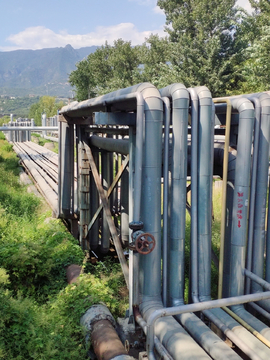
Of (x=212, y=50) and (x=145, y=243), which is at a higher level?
(x=212, y=50)

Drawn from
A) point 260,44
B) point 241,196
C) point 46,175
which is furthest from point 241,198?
point 260,44

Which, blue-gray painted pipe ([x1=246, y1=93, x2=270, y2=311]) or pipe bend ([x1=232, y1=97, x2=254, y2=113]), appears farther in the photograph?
blue-gray painted pipe ([x1=246, y1=93, x2=270, y2=311])

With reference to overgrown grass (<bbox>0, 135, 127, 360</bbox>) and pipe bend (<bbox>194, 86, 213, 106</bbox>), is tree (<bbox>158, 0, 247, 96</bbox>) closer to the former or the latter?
overgrown grass (<bbox>0, 135, 127, 360</bbox>)

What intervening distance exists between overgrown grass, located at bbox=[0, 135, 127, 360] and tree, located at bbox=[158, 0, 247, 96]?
745 inches

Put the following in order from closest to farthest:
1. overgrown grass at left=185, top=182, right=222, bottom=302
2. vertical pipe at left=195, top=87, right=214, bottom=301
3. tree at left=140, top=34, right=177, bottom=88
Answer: vertical pipe at left=195, top=87, right=214, bottom=301, overgrown grass at left=185, top=182, right=222, bottom=302, tree at left=140, top=34, right=177, bottom=88

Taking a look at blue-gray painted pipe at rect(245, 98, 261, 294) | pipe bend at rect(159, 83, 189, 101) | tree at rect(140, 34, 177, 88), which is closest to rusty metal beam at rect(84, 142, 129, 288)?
blue-gray painted pipe at rect(245, 98, 261, 294)

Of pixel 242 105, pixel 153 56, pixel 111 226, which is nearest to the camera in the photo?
pixel 242 105

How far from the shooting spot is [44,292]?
5.46 metres

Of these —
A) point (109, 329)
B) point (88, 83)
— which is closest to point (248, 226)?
point (109, 329)

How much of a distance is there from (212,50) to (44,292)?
71.6 feet

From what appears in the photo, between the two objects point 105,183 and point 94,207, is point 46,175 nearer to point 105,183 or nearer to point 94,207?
point 94,207

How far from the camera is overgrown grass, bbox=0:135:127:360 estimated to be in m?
3.79

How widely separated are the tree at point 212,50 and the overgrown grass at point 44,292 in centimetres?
1892

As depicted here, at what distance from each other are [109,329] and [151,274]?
32.2 inches
